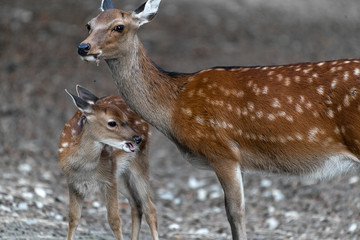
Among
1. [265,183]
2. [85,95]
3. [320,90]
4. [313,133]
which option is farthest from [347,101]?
[265,183]

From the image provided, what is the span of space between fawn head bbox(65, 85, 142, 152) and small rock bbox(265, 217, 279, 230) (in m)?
2.75

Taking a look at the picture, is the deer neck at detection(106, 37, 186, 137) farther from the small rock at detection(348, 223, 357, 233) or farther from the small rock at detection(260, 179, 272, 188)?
the small rock at detection(260, 179, 272, 188)

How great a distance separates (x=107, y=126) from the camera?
7418 millimetres

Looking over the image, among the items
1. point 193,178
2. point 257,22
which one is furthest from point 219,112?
point 257,22

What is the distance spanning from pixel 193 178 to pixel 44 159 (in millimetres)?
2363

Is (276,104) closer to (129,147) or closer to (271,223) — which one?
(129,147)

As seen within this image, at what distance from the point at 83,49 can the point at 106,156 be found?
4.99 ft

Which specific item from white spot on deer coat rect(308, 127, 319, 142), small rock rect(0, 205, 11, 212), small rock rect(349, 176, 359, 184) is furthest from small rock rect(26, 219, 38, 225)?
small rock rect(349, 176, 359, 184)

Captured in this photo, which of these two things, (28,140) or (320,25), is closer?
(28,140)

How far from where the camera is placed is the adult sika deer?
668cm

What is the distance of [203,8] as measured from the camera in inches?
726

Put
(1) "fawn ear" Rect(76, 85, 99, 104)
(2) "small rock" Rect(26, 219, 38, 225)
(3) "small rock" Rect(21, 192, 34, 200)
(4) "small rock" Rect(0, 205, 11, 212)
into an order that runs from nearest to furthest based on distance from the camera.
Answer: (1) "fawn ear" Rect(76, 85, 99, 104)
(2) "small rock" Rect(26, 219, 38, 225)
(4) "small rock" Rect(0, 205, 11, 212)
(3) "small rock" Rect(21, 192, 34, 200)

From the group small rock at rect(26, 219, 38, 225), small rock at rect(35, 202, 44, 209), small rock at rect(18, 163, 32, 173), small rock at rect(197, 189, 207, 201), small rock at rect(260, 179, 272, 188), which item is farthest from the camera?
small rock at rect(18, 163, 32, 173)

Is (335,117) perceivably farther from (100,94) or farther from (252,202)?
(100,94)
